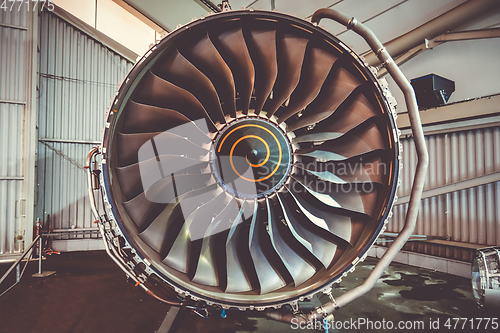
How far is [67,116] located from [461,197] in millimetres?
8938

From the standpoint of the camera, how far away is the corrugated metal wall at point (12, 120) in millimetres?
5805

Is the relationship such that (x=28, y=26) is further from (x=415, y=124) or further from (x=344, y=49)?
(x=415, y=124)

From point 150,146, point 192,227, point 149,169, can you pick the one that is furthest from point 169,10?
point 192,227

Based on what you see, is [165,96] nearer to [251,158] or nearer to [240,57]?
[240,57]

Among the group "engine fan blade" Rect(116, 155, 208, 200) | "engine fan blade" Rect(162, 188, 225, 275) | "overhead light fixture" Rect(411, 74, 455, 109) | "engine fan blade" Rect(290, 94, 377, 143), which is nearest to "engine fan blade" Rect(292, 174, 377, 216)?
"engine fan blade" Rect(290, 94, 377, 143)

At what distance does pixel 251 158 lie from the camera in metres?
1.98

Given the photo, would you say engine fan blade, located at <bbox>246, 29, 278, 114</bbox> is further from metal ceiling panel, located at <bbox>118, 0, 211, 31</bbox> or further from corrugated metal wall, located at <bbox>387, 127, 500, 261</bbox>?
corrugated metal wall, located at <bbox>387, 127, 500, 261</bbox>

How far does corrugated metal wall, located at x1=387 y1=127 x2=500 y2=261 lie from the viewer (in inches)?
172

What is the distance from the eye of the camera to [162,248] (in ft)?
6.40

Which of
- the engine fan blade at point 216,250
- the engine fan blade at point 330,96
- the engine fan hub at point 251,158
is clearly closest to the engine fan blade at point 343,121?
the engine fan blade at point 330,96

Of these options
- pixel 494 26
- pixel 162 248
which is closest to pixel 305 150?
pixel 162 248

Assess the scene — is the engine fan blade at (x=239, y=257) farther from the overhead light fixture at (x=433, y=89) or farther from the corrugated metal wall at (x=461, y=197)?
the corrugated metal wall at (x=461, y=197)

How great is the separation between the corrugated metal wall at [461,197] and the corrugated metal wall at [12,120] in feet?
28.5

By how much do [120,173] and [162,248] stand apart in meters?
0.64
